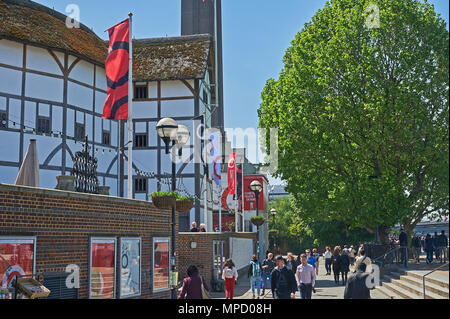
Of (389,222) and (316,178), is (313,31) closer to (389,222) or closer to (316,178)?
(316,178)

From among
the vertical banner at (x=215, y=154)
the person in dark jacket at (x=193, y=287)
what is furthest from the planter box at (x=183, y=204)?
the vertical banner at (x=215, y=154)

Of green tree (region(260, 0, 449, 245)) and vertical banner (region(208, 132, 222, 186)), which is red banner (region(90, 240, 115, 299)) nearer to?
vertical banner (region(208, 132, 222, 186))

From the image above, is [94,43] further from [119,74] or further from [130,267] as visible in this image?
[130,267]

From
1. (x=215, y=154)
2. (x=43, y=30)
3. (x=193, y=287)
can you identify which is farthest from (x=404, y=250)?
(x=43, y=30)

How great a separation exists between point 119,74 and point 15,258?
8.16m

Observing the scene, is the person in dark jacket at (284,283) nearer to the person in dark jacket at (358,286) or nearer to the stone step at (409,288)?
the person in dark jacket at (358,286)

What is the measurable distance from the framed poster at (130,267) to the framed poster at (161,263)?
949 millimetres

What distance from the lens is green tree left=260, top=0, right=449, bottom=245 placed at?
25141 mm

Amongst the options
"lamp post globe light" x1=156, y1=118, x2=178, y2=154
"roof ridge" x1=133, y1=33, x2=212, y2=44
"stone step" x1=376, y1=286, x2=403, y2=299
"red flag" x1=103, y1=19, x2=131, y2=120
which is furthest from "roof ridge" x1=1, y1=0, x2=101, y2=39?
"stone step" x1=376, y1=286, x2=403, y2=299

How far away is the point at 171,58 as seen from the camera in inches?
1512

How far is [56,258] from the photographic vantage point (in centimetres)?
1190

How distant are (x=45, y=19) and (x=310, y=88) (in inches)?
650

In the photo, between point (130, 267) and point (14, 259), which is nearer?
point (14, 259)
